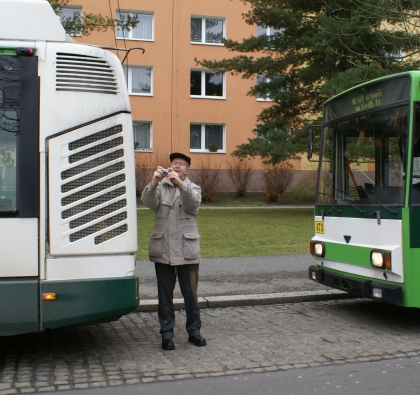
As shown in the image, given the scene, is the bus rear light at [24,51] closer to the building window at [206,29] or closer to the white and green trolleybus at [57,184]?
the white and green trolleybus at [57,184]

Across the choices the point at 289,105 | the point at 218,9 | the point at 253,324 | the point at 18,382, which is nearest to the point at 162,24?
the point at 218,9

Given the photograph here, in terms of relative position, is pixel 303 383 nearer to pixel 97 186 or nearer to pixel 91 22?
pixel 97 186

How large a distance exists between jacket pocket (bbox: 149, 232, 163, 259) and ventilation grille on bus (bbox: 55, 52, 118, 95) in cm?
145

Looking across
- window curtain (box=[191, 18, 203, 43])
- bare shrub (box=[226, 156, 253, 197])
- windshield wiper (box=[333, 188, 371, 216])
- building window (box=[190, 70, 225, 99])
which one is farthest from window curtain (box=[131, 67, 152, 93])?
windshield wiper (box=[333, 188, 371, 216])

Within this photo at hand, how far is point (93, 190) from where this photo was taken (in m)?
5.37

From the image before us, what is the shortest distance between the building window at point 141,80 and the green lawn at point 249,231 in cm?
1025

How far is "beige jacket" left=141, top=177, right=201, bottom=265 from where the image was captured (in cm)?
602

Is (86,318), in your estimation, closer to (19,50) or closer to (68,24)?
(19,50)

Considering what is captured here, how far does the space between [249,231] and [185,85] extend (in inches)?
660

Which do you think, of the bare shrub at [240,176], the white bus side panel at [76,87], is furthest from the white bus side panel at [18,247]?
the bare shrub at [240,176]

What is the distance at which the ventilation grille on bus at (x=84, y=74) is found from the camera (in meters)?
5.33

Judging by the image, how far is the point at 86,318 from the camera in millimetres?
5309

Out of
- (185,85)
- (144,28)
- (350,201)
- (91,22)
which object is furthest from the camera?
(185,85)

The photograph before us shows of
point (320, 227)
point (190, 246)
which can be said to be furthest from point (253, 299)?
point (190, 246)
